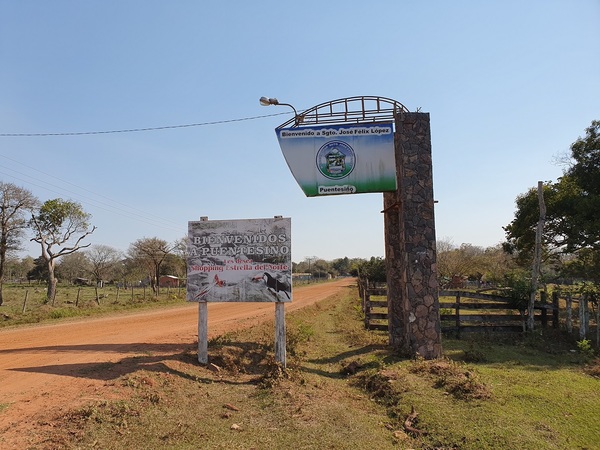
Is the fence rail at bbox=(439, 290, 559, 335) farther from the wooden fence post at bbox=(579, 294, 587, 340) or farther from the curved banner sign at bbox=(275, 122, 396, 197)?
the curved banner sign at bbox=(275, 122, 396, 197)

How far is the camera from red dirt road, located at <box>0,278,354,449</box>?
19.4 feet

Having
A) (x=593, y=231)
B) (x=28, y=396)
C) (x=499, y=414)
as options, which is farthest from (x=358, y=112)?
(x=593, y=231)

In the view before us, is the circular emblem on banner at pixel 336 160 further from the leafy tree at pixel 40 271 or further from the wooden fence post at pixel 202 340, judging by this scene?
the leafy tree at pixel 40 271

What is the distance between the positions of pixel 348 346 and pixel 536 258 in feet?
26.8

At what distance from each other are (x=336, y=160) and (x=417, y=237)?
290cm

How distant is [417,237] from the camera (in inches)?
408

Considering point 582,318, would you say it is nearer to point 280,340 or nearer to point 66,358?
point 280,340

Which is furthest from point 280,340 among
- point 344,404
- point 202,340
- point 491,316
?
point 491,316

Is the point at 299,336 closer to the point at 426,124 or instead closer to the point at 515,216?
the point at 426,124

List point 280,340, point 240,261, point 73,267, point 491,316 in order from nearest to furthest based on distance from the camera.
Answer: point 280,340 → point 240,261 → point 491,316 → point 73,267

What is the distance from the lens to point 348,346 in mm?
11742

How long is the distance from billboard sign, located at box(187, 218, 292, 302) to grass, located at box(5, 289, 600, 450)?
162 centimetres

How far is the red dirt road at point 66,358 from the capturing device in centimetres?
590

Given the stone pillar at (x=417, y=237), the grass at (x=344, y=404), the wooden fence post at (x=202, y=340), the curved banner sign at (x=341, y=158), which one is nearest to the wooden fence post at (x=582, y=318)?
the grass at (x=344, y=404)
